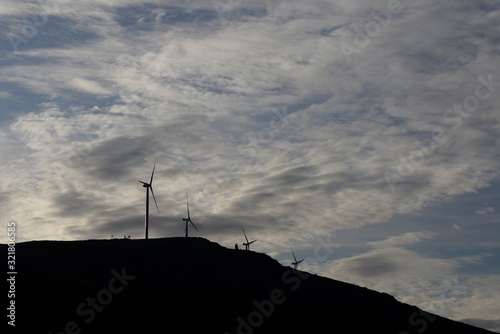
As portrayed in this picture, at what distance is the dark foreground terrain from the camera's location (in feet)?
263

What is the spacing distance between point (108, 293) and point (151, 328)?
11.2m

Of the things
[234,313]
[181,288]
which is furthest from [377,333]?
[181,288]

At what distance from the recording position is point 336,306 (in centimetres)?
12756

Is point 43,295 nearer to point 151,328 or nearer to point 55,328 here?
point 55,328

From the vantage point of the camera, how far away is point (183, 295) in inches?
4205

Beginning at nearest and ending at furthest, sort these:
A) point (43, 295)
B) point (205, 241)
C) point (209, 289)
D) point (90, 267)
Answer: point (43, 295) < point (90, 267) < point (209, 289) < point (205, 241)

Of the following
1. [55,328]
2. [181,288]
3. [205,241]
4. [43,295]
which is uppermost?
[205,241]

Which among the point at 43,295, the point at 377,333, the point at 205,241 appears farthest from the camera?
the point at 205,241

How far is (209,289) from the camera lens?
113 m

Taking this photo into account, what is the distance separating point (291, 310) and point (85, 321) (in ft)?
160

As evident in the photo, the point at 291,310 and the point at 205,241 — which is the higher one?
the point at 205,241

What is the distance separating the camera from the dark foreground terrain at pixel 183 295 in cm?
8031

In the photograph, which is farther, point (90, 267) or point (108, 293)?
point (90, 267)

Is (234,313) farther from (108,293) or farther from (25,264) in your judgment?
(25,264)
